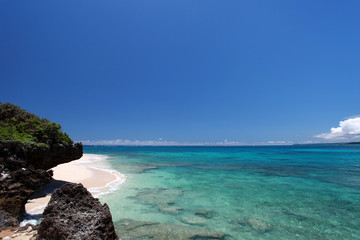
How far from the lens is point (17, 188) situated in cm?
567

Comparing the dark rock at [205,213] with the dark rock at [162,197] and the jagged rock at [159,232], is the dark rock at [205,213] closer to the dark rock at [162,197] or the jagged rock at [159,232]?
the dark rock at [162,197]

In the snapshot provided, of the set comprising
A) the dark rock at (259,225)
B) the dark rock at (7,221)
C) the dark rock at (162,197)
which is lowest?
the dark rock at (259,225)

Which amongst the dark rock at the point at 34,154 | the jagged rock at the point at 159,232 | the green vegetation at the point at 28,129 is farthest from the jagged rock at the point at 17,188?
the jagged rock at the point at 159,232

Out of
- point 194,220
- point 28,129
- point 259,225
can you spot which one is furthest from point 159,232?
point 28,129

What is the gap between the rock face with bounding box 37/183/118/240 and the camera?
4.38 metres

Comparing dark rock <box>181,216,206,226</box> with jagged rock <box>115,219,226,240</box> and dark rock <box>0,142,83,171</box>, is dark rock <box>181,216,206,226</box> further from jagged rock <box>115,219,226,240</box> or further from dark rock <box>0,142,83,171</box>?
dark rock <box>0,142,83,171</box>

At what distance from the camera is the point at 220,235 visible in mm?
5941

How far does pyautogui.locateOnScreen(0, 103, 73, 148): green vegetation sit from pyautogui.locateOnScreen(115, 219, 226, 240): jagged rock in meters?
5.43

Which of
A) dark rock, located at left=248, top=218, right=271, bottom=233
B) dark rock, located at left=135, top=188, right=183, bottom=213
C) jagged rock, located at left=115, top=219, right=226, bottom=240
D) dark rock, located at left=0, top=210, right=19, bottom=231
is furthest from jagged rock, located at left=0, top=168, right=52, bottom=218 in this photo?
dark rock, located at left=248, top=218, right=271, bottom=233

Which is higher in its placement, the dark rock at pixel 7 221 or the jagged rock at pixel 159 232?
the dark rock at pixel 7 221

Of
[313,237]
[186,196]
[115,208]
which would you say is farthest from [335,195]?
[115,208]

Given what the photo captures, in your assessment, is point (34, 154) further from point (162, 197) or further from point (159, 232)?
point (159, 232)

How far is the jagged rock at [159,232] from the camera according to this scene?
18.7ft

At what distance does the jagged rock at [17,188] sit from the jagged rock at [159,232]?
296 cm
